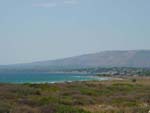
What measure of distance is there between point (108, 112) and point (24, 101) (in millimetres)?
6395

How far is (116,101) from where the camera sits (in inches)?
1391

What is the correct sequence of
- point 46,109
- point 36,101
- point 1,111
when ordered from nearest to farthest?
point 1,111 → point 46,109 → point 36,101

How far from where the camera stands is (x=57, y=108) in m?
24.6

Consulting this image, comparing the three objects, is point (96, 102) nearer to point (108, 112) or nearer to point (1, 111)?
point (108, 112)

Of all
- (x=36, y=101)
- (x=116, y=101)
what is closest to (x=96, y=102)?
(x=116, y=101)

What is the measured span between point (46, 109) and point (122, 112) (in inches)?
174

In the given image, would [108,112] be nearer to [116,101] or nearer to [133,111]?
[133,111]

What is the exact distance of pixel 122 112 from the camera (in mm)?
25750

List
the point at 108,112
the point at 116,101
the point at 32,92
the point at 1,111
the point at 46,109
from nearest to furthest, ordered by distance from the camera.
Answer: the point at 1,111, the point at 46,109, the point at 108,112, the point at 116,101, the point at 32,92

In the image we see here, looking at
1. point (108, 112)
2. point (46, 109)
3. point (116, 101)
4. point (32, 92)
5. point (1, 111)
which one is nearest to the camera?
point (1, 111)

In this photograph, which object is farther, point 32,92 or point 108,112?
point 32,92

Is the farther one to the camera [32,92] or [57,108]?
[32,92]

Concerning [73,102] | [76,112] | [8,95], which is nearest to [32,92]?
[8,95]

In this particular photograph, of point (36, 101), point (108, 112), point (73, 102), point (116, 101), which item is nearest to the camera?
point (108, 112)
